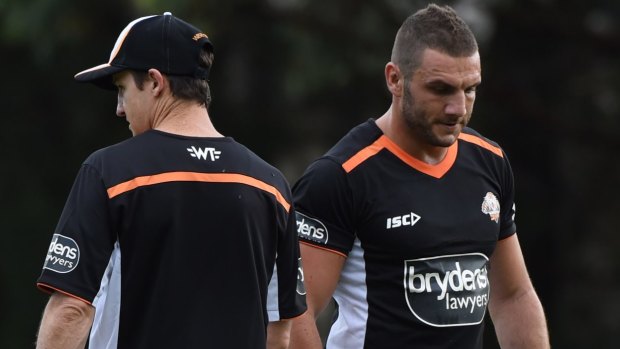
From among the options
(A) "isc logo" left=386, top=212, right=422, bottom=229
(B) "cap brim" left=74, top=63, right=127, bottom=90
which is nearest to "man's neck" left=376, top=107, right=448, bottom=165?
(A) "isc logo" left=386, top=212, right=422, bottom=229

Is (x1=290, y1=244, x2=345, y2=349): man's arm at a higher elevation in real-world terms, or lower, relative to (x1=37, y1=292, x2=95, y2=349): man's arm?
higher

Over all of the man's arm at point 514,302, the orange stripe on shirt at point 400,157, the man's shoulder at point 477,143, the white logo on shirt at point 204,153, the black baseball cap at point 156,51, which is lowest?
the man's arm at point 514,302

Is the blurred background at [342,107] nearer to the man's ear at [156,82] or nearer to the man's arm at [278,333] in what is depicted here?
the man's arm at [278,333]

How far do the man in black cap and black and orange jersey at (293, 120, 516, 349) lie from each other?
47 cm

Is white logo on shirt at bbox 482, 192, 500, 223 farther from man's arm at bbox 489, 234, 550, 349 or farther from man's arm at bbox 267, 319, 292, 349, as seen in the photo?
man's arm at bbox 267, 319, 292, 349

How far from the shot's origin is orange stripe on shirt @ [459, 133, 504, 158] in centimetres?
548

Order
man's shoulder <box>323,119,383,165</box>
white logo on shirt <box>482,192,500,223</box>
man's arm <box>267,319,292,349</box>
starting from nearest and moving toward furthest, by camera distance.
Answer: man's arm <box>267,319,292,349</box>, man's shoulder <box>323,119,383,165</box>, white logo on shirt <box>482,192,500,223</box>

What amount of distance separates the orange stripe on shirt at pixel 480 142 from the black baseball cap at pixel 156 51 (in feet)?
4.26

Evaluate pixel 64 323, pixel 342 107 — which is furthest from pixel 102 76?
pixel 342 107

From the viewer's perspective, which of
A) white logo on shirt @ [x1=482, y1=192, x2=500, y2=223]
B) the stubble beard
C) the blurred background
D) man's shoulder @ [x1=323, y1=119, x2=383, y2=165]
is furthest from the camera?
the blurred background

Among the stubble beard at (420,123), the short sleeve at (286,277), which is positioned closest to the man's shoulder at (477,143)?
the stubble beard at (420,123)

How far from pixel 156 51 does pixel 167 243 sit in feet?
2.06

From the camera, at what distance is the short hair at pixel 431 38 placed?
510cm

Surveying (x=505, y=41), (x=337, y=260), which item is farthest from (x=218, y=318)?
(x=505, y=41)
